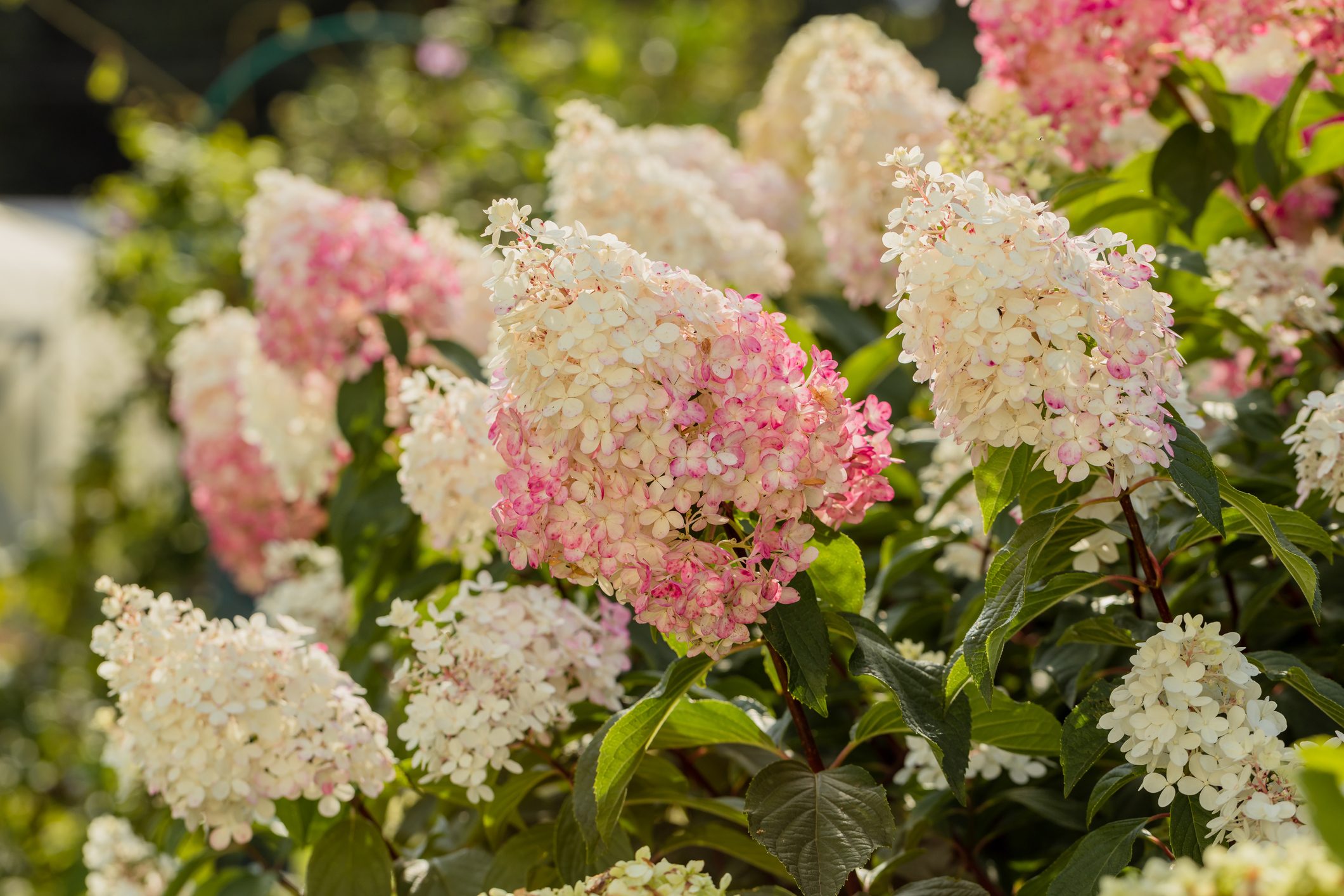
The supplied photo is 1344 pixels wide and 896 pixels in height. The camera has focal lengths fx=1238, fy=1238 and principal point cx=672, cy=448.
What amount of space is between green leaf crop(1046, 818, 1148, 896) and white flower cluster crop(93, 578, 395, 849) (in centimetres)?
54

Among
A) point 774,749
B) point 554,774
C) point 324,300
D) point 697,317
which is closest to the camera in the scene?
point 697,317

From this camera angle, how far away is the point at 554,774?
1.11 meters

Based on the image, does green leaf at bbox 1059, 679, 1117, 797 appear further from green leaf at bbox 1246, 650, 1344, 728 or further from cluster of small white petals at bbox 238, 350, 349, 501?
cluster of small white petals at bbox 238, 350, 349, 501

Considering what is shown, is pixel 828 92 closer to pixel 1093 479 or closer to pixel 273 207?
pixel 273 207

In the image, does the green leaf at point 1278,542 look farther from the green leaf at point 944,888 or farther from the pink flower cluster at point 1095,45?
the pink flower cluster at point 1095,45

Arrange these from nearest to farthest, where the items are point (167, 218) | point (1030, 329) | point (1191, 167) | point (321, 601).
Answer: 1. point (1030, 329)
2. point (1191, 167)
3. point (321, 601)
4. point (167, 218)

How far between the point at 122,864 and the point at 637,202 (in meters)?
1.00

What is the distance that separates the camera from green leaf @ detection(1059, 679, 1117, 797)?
2.70 feet

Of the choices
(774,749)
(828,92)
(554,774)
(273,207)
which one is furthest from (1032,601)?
(273,207)

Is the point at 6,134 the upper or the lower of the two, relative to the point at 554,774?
lower

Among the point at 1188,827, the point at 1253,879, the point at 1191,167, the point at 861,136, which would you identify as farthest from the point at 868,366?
the point at 1253,879

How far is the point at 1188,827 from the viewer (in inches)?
31.0

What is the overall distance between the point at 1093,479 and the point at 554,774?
1.81 ft

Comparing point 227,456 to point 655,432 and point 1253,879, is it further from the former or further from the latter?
point 1253,879
